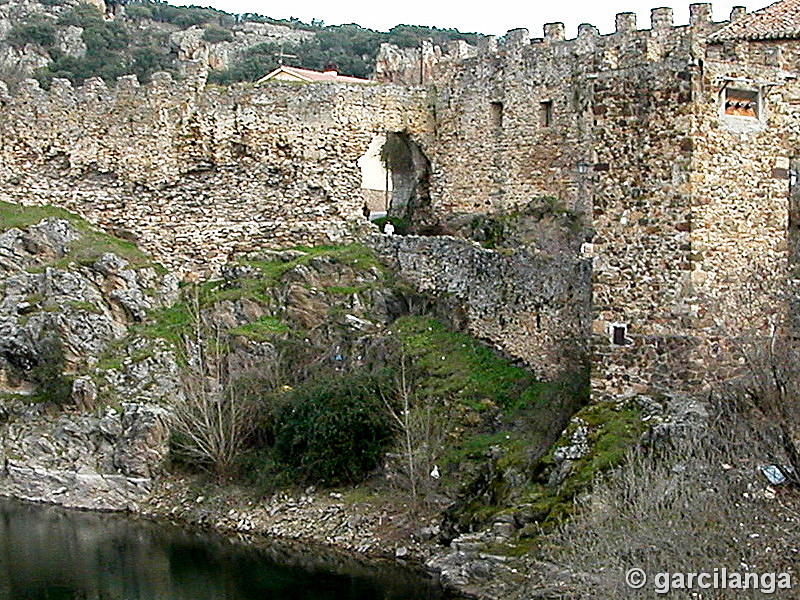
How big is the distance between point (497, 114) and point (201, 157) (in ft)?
21.8

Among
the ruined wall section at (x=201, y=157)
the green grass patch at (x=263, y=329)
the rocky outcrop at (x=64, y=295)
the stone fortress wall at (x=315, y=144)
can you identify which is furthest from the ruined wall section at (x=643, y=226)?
the rocky outcrop at (x=64, y=295)

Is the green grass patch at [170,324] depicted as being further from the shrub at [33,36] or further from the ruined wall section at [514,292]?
the shrub at [33,36]

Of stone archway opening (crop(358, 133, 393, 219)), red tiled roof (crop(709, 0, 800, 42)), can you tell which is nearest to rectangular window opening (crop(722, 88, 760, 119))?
red tiled roof (crop(709, 0, 800, 42))

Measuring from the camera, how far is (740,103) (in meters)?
18.0

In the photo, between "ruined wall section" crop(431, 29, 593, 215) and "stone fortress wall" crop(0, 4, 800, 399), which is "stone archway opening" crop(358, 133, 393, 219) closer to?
"stone fortress wall" crop(0, 4, 800, 399)

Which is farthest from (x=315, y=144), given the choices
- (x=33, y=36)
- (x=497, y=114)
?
(x=33, y=36)

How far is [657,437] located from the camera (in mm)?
16984

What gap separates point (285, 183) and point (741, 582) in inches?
744

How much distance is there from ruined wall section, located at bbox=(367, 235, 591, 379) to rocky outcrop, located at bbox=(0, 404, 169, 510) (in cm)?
593

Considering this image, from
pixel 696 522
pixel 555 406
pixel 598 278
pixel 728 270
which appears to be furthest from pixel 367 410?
pixel 696 522

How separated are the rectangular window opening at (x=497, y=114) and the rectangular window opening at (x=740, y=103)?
436 inches

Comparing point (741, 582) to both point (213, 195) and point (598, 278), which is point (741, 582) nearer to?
point (598, 278)

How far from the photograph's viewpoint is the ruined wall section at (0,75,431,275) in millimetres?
29656

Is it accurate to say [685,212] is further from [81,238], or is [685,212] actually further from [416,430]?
[81,238]
